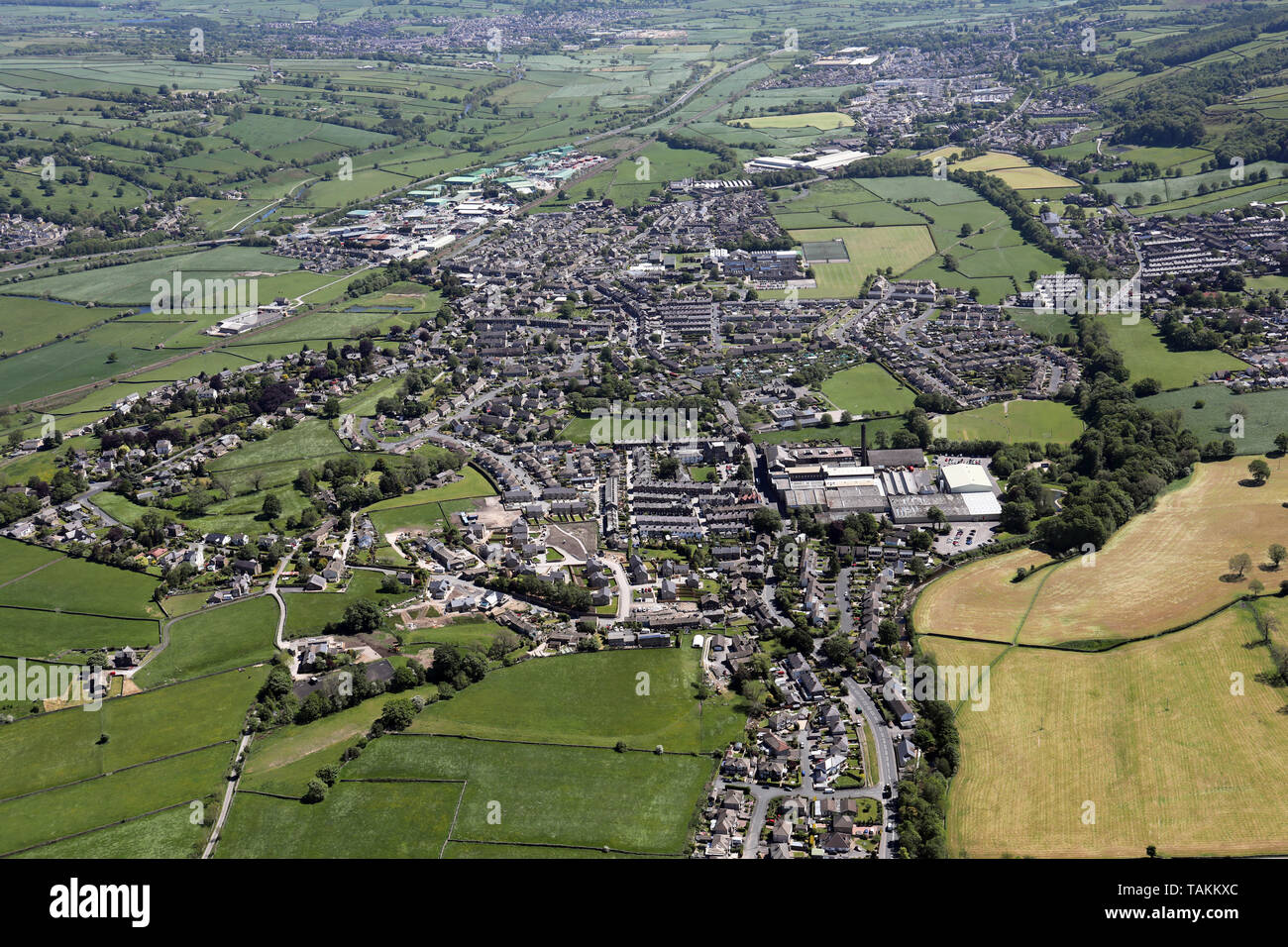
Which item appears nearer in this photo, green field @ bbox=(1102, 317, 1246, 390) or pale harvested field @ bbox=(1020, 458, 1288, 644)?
pale harvested field @ bbox=(1020, 458, 1288, 644)

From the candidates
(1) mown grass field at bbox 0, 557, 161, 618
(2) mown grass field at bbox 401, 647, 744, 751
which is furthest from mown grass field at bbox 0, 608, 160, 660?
(2) mown grass field at bbox 401, 647, 744, 751

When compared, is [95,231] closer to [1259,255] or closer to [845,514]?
[845,514]

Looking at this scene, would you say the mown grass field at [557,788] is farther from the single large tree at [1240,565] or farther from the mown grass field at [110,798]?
the single large tree at [1240,565]

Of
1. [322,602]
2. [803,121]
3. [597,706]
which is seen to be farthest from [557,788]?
[803,121]

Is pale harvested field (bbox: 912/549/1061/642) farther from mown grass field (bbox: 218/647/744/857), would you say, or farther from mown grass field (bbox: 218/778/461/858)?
mown grass field (bbox: 218/778/461/858)

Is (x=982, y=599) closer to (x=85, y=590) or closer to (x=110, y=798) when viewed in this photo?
(x=110, y=798)

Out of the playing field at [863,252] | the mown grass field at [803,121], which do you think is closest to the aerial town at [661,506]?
the playing field at [863,252]
